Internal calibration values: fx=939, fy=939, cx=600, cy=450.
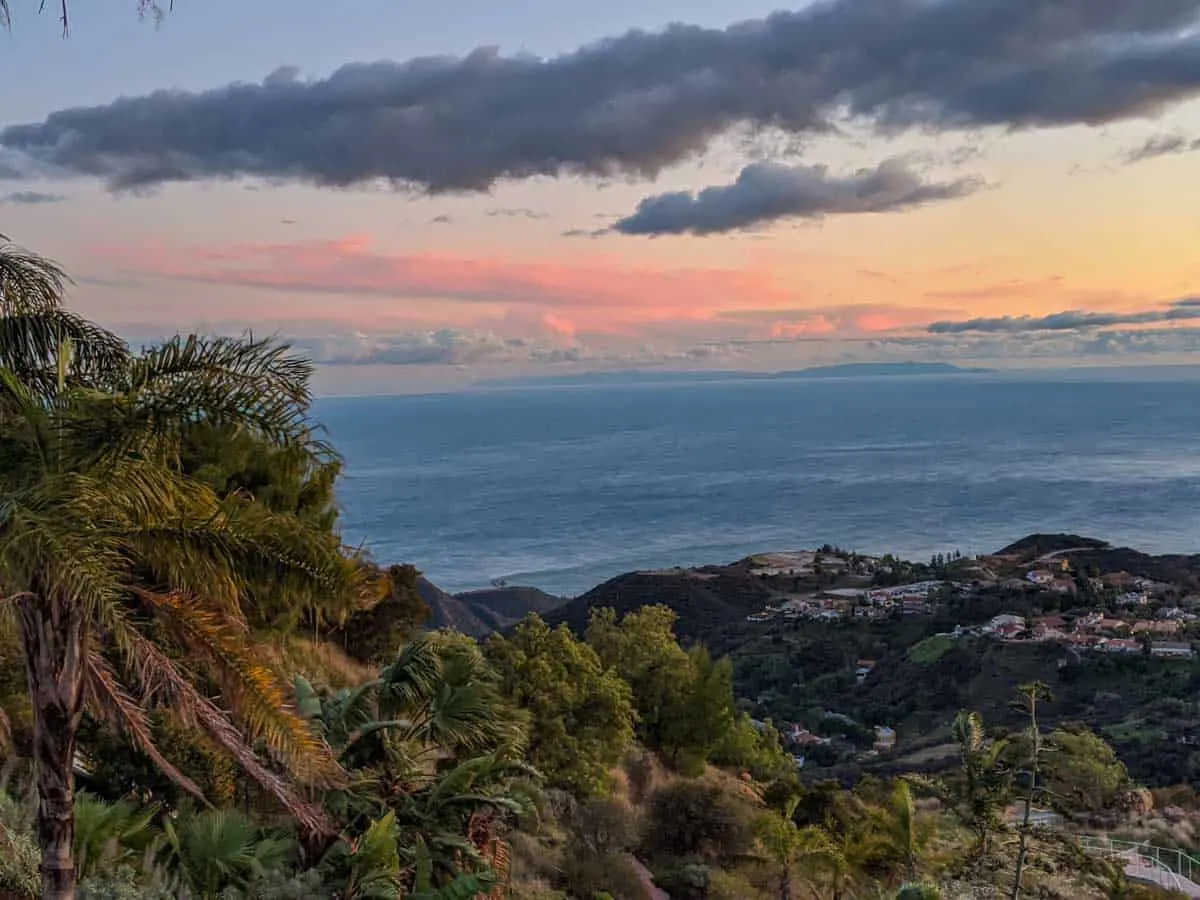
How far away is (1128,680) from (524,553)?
54586 millimetres

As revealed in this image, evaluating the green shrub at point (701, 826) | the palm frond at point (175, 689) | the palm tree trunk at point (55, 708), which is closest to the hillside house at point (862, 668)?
Answer: the green shrub at point (701, 826)

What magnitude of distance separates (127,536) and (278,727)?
130cm

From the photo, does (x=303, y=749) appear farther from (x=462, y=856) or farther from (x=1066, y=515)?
(x=1066, y=515)

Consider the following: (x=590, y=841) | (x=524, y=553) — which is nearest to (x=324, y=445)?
(x=590, y=841)

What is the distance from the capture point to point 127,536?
16.2 feet

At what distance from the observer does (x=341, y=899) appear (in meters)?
7.38

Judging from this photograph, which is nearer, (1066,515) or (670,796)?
(670,796)

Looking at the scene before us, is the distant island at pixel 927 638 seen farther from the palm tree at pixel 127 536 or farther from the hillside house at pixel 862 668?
the palm tree at pixel 127 536

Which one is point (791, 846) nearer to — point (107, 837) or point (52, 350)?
point (107, 837)

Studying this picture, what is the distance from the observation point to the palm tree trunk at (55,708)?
4766 millimetres

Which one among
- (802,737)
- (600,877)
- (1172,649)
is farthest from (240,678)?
(1172,649)

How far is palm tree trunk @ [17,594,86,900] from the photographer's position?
15.6 ft

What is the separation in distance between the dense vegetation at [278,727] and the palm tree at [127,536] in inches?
0.6

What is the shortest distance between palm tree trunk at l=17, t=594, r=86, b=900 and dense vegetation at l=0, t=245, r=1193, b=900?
14mm
